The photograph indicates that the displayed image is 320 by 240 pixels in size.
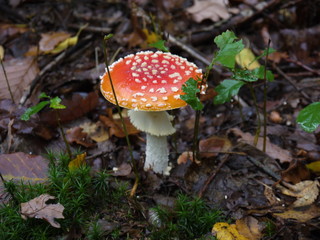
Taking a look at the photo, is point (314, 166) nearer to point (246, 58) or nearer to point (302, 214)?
point (302, 214)

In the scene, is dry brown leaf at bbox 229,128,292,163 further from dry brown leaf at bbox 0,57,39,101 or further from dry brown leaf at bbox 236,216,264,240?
dry brown leaf at bbox 0,57,39,101

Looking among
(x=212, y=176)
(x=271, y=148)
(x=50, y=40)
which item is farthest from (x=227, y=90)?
(x=50, y=40)

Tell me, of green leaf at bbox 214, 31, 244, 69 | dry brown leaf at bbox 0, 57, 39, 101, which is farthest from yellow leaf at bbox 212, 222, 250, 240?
dry brown leaf at bbox 0, 57, 39, 101

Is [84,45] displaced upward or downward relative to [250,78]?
downward

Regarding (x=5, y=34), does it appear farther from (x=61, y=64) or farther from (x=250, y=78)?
(x=250, y=78)

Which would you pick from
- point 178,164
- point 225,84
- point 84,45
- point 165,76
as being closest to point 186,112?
point 178,164
